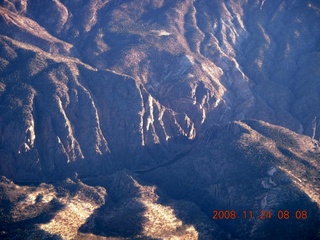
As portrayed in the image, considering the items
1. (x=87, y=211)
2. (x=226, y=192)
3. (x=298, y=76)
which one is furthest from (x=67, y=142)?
(x=298, y=76)
